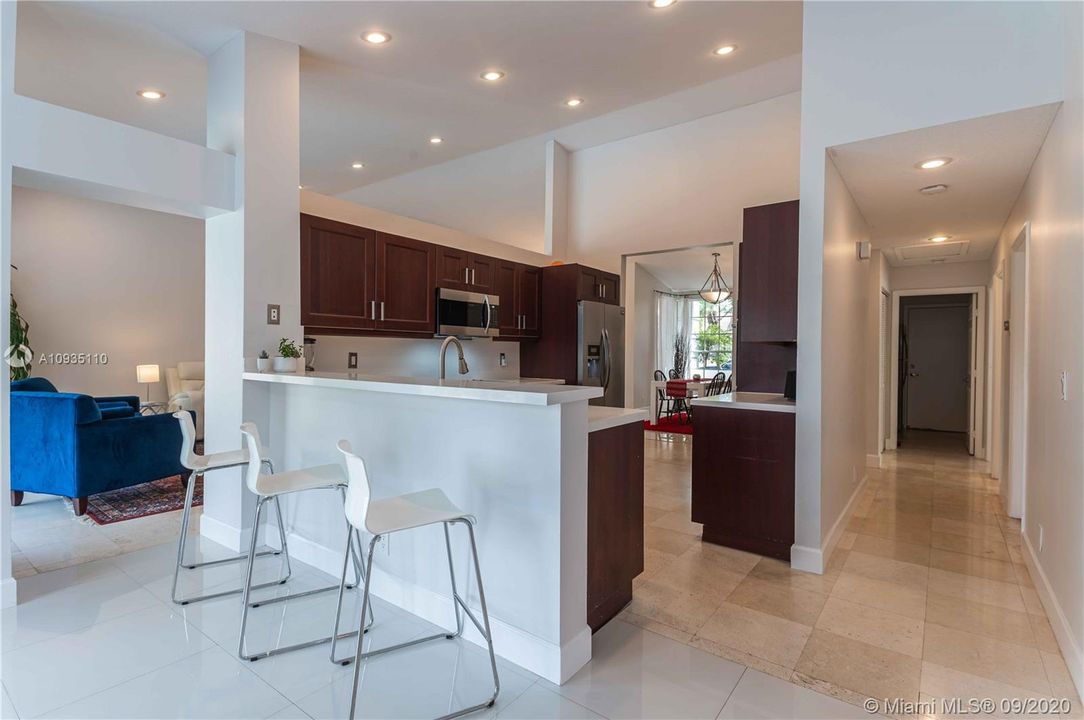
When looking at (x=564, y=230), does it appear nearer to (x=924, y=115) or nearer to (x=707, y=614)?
(x=924, y=115)

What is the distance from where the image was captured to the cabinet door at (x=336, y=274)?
3572 mm

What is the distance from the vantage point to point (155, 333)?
22.7ft

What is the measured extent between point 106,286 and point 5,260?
4815mm

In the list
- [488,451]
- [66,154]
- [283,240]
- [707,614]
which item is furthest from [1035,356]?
[66,154]

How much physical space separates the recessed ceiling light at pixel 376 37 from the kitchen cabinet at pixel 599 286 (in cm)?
268

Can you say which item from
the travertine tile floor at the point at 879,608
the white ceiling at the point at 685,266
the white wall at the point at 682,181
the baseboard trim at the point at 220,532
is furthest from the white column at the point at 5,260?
the white ceiling at the point at 685,266

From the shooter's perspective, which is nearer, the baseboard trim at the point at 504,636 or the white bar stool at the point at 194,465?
the baseboard trim at the point at 504,636

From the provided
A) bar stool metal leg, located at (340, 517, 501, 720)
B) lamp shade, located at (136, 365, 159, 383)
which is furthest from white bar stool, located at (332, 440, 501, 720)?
lamp shade, located at (136, 365, 159, 383)

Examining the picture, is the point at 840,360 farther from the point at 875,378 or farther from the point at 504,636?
the point at 504,636

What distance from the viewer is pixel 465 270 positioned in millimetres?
4758

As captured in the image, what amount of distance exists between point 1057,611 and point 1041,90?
2244 millimetres

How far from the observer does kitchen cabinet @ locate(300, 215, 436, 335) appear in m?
3.60

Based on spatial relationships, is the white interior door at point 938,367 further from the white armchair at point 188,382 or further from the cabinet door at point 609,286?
the white armchair at point 188,382

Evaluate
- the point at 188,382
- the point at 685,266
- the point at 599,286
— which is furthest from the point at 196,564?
the point at 685,266
